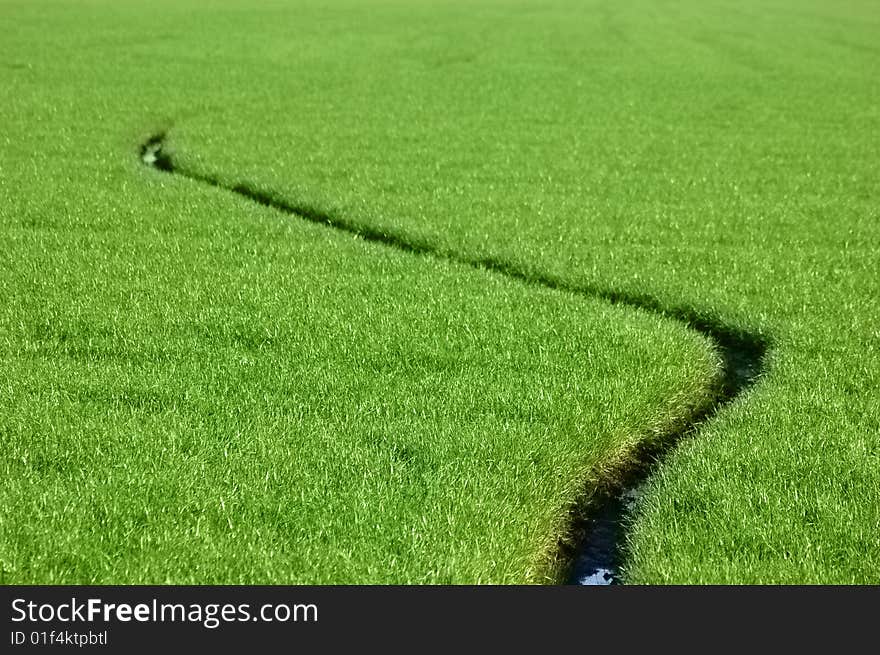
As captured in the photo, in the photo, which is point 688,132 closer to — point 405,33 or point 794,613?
point 794,613

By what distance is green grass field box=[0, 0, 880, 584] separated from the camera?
474 centimetres

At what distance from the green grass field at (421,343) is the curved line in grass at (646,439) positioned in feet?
0.20

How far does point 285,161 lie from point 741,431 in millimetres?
8519

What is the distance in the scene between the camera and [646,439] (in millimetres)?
6148

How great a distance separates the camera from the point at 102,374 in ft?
20.3

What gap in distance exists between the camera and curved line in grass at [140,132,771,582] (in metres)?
5.20

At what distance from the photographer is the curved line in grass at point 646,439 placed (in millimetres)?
5199

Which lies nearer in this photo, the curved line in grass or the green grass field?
the green grass field

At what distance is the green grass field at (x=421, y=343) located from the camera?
4738mm

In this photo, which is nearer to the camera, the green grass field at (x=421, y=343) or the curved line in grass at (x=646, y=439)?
the green grass field at (x=421, y=343)

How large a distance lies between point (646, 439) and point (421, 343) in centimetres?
184

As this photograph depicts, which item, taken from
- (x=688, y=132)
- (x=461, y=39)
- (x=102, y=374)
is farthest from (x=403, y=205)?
(x=461, y=39)

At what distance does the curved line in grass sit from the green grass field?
2.4 inches

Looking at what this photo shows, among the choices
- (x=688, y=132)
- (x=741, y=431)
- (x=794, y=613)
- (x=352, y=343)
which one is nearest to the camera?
(x=794, y=613)
